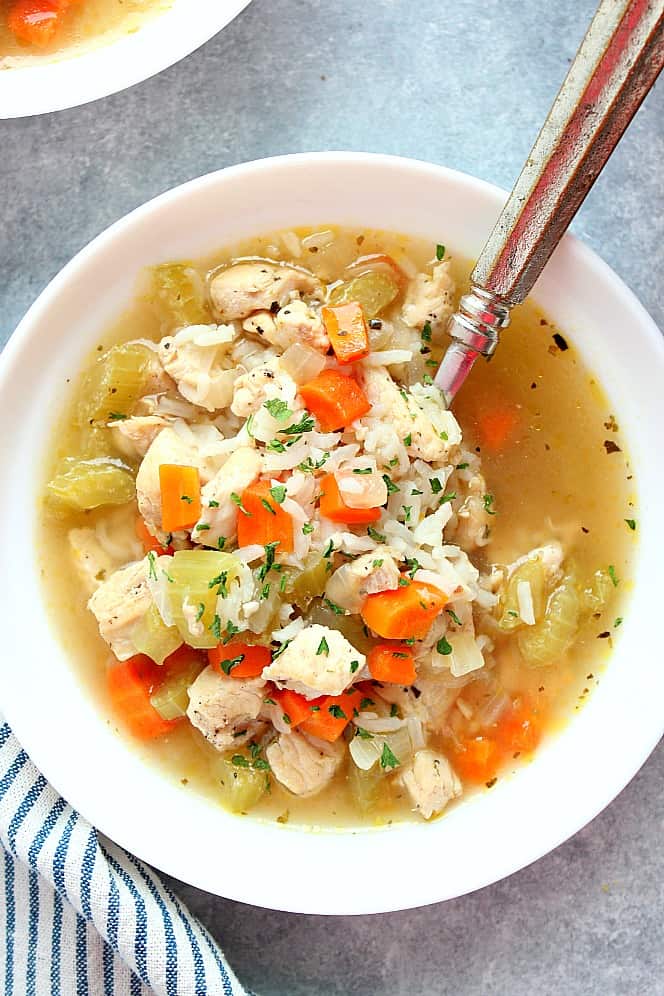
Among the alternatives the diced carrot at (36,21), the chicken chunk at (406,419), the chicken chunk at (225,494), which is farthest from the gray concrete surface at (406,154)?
the chicken chunk at (225,494)

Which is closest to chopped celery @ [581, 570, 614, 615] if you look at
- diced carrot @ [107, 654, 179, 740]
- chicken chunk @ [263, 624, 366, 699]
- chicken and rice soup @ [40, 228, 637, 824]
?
chicken and rice soup @ [40, 228, 637, 824]

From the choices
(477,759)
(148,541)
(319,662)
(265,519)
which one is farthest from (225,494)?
(477,759)

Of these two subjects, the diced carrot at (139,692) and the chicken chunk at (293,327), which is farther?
the diced carrot at (139,692)

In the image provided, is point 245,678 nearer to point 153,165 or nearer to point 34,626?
point 34,626

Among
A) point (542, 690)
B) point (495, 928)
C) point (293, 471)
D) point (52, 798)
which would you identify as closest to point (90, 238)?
point (293, 471)

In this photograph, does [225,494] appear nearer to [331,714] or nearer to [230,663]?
[230,663]

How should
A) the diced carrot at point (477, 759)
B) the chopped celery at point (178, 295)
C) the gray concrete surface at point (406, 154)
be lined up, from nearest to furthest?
the chopped celery at point (178, 295)
the diced carrot at point (477, 759)
the gray concrete surface at point (406, 154)

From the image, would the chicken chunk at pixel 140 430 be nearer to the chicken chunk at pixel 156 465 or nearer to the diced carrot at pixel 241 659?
the chicken chunk at pixel 156 465
